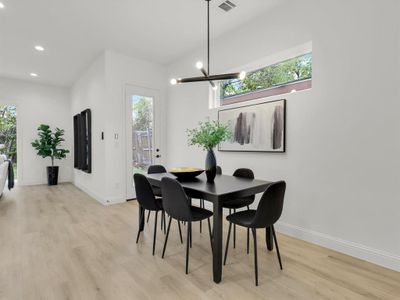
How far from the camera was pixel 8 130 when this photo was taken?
660 cm

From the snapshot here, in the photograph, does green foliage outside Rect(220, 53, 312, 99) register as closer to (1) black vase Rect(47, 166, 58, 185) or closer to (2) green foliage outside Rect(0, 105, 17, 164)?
(1) black vase Rect(47, 166, 58, 185)

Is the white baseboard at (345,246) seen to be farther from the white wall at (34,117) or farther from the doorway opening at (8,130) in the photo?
the doorway opening at (8,130)

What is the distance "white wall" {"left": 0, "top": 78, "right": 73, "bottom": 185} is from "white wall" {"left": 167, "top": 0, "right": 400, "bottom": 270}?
6.18 meters

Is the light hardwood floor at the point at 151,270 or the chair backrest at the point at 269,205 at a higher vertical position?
the chair backrest at the point at 269,205

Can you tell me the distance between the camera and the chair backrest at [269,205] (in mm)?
1844

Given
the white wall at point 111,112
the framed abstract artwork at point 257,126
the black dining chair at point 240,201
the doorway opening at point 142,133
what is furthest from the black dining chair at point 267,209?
the doorway opening at point 142,133

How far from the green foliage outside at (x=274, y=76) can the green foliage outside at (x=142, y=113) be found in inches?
71.4

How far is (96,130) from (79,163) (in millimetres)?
1569

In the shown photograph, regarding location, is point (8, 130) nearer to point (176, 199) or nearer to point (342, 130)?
point (176, 199)

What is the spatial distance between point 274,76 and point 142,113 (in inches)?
110

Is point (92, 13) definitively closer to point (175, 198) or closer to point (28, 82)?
point (175, 198)

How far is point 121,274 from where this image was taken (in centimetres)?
204

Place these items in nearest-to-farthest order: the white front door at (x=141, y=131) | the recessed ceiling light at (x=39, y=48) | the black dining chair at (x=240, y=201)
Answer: the black dining chair at (x=240, y=201)
the recessed ceiling light at (x=39, y=48)
the white front door at (x=141, y=131)

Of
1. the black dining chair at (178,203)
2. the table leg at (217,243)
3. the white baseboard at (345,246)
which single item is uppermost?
the black dining chair at (178,203)
